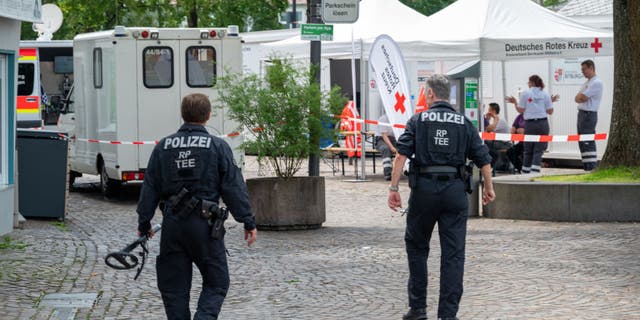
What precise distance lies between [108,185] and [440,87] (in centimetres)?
1110

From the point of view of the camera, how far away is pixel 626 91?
595 inches

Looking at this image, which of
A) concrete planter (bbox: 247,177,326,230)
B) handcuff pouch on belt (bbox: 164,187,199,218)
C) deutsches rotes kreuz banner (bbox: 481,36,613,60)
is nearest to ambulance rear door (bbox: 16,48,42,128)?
deutsches rotes kreuz banner (bbox: 481,36,613,60)

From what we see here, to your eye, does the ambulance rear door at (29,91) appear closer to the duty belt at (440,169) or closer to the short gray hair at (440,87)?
the short gray hair at (440,87)

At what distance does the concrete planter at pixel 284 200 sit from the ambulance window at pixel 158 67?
456cm

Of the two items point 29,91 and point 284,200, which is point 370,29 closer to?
point 29,91

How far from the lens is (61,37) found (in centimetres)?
5253

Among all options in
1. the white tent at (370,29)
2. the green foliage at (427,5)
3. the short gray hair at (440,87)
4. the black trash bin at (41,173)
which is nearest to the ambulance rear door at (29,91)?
the white tent at (370,29)

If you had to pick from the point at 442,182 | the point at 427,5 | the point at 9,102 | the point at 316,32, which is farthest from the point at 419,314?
the point at 427,5

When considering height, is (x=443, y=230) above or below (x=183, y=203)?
below

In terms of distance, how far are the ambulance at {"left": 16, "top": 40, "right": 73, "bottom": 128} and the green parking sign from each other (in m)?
11.1

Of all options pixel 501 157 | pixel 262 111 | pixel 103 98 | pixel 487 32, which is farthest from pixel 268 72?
pixel 501 157

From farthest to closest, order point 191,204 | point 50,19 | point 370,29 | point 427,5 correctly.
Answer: point 427,5
point 50,19
point 370,29
point 191,204

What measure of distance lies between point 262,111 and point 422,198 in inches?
225

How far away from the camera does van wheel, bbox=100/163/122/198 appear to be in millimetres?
18375
